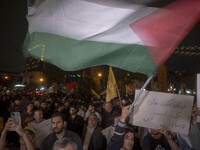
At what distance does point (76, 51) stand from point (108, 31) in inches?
20.9

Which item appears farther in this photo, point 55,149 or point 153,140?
point 153,140

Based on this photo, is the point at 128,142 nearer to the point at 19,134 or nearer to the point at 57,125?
the point at 57,125

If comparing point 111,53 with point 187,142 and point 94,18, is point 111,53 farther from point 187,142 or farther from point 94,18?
point 187,142

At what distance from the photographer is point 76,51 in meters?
2.44

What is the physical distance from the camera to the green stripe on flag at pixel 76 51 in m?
2.41

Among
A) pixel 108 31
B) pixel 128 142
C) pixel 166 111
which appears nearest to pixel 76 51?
pixel 108 31

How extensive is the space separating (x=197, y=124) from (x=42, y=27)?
3.03m

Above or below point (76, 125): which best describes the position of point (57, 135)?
above

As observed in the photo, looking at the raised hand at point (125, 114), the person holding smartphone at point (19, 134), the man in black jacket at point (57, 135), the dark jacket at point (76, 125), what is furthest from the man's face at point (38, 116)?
the raised hand at point (125, 114)

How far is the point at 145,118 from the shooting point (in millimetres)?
2562

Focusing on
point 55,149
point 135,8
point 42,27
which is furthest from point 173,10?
point 55,149

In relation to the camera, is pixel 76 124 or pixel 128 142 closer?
pixel 128 142

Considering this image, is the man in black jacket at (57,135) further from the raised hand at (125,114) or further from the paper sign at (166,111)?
the paper sign at (166,111)

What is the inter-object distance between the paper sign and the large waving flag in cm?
47
